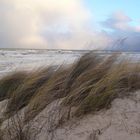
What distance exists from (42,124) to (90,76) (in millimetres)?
1100

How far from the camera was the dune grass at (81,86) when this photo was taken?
438 cm

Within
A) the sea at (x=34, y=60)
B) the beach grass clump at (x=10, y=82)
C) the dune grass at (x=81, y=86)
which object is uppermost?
the sea at (x=34, y=60)

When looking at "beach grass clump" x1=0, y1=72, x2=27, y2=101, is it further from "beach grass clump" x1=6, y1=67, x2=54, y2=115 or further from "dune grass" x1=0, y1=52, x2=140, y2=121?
"beach grass clump" x1=6, y1=67, x2=54, y2=115

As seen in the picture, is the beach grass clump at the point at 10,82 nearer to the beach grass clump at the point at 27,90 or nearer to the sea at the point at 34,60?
the beach grass clump at the point at 27,90

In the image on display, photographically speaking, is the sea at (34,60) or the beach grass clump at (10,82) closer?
the beach grass clump at (10,82)

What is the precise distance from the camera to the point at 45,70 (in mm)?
5980

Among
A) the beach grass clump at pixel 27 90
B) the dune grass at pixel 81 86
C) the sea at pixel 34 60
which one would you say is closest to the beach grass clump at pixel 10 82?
the dune grass at pixel 81 86

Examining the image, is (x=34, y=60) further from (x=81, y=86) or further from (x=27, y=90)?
(x=81, y=86)

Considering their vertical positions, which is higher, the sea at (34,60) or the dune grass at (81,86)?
the sea at (34,60)

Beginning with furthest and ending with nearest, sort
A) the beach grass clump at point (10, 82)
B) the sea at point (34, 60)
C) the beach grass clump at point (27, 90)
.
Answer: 1. the sea at point (34, 60)
2. the beach grass clump at point (10, 82)
3. the beach grass clump at point (27, 90)

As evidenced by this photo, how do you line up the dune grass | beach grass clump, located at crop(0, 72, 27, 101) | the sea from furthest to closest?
the sea
beach grass clump, located at crop(0, 72, 27, 101)
the dune grass

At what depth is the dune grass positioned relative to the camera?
438 cm

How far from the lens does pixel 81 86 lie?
15.3ft

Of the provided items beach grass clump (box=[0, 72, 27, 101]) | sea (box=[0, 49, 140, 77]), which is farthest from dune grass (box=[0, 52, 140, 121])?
sea (box=[0, 49, 140, 77])
